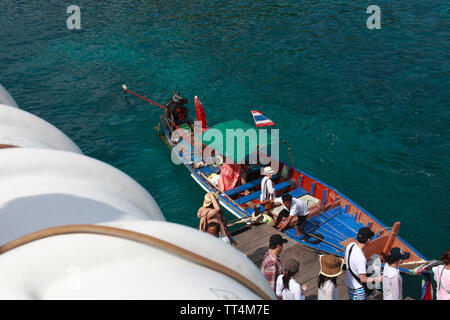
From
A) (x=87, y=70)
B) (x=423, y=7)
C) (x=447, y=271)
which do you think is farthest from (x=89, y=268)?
(x=423, y=7)

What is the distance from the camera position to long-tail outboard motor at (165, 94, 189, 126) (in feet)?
61.2

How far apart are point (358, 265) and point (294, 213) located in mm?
4726

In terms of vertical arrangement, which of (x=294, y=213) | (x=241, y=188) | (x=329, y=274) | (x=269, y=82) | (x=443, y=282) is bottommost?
(x=241, y=188)

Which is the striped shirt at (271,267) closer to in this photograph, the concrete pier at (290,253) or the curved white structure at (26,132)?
the concrete pier at (290,253)

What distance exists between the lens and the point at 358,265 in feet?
22.9

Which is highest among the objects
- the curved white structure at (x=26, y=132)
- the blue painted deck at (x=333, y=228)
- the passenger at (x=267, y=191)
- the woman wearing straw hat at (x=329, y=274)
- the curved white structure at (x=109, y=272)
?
the curved white structure at (x=26, y=132)

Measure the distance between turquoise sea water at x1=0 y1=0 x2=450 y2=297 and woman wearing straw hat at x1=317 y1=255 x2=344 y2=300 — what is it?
331 inches

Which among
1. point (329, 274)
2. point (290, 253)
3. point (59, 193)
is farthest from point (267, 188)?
point (59, 193)

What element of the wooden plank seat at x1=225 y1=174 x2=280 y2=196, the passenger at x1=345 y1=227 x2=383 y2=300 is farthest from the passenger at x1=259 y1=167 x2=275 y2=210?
the passenger at x1=345 y1=227 x2=383 y2=300

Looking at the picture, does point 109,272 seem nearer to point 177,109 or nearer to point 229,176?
point 229,176

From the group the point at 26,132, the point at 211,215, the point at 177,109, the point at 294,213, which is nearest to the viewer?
the point at 26,132

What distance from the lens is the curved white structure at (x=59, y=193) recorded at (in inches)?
103

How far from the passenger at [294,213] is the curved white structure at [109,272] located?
9241mm

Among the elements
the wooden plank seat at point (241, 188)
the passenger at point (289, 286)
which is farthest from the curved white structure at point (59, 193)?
the wooden plank seat at point (241, 188)
